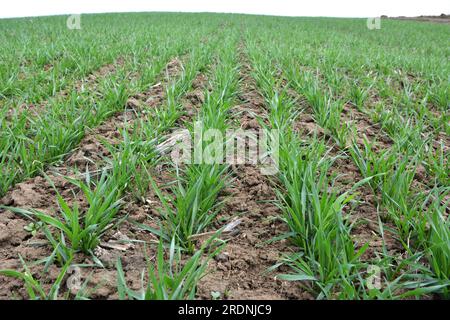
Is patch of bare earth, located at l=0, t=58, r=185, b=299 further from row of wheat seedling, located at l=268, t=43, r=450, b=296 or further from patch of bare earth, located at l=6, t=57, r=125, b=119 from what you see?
row of wheat seedling, located at l=268, t=43, r=450, b=296

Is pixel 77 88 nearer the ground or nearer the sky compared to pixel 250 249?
nearer the sky

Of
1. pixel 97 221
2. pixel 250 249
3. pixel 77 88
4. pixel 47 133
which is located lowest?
pixel 250 249

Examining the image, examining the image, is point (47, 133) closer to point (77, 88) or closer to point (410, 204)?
point (77, 88)

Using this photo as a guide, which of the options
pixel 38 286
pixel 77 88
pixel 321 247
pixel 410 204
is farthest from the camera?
pixel 77 88

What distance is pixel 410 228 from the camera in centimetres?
154

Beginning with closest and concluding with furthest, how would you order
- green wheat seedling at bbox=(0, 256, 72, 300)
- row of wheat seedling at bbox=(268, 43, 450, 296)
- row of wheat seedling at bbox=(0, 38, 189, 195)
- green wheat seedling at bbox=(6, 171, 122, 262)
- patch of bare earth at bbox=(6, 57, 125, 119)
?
green wheat seedling at bbox=(0, 256, 72, 300)
row of wheat seedling at bbox=(268, 43, 450, 296)
green wheat seedling at bbox=(6, 171, 122, 262)
row of wheat seedling at bbox=(0, 38, 189, 195)
patch of bare earth at bbox=(6, 57, 125, 119)

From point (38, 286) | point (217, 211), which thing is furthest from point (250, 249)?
point (38, 286)

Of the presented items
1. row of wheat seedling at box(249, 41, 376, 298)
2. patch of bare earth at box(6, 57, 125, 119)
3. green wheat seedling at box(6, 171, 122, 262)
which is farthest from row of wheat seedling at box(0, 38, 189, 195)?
row of wheat seedling at box(249, 41, 376, 298)

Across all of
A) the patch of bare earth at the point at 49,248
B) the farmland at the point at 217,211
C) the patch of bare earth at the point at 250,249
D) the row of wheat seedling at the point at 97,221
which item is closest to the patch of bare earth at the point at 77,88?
the farmland at the point at 217,211

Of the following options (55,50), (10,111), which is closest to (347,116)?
(10,111)

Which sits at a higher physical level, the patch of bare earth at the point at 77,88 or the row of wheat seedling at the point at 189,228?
the patch of bare earth at the point at 77,88

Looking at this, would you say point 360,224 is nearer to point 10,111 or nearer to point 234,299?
→ point 234,299

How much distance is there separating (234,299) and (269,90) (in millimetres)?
2316

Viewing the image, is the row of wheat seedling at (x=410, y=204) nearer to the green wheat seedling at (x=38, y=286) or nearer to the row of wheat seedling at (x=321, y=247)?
the row of wheat seedling at (x=321, y=247)
